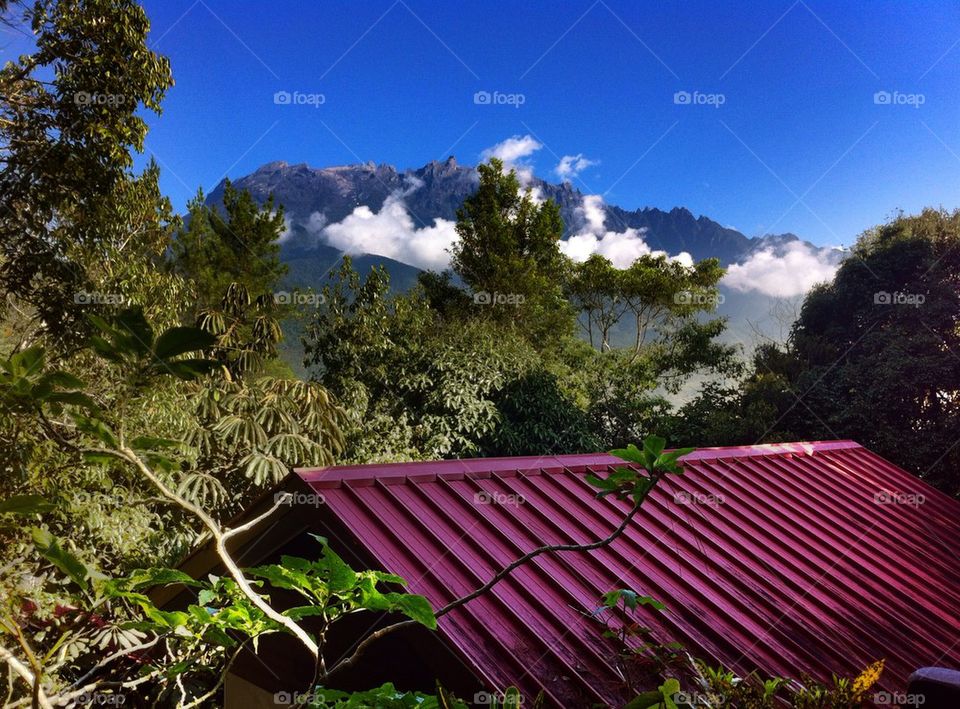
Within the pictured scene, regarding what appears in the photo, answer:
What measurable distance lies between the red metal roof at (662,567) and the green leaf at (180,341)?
1.78m

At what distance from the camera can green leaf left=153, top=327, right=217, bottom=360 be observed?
0.98 metres

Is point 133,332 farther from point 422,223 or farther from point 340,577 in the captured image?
point 422,223

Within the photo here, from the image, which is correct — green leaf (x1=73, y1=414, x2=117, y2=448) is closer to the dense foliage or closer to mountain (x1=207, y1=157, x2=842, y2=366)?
the dense foliage

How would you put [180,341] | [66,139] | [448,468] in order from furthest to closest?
[66,139]
[448,468]
[180,341]

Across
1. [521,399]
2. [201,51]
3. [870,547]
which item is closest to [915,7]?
[521,399]

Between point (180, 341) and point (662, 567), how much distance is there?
318cm

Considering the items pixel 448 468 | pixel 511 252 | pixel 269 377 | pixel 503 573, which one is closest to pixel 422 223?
pixel 511 252

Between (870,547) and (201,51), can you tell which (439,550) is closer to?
(870,547)

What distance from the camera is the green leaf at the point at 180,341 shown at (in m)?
0.98

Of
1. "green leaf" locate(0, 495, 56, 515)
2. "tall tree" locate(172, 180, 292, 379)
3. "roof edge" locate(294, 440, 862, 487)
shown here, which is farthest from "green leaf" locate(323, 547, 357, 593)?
"tall tree" locate(172, 180, 292, 379)

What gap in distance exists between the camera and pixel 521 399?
1435cm

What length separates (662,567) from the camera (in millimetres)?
3623

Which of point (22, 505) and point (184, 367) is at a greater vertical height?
point (184, 367)

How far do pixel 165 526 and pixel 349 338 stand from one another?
18.9 ft
